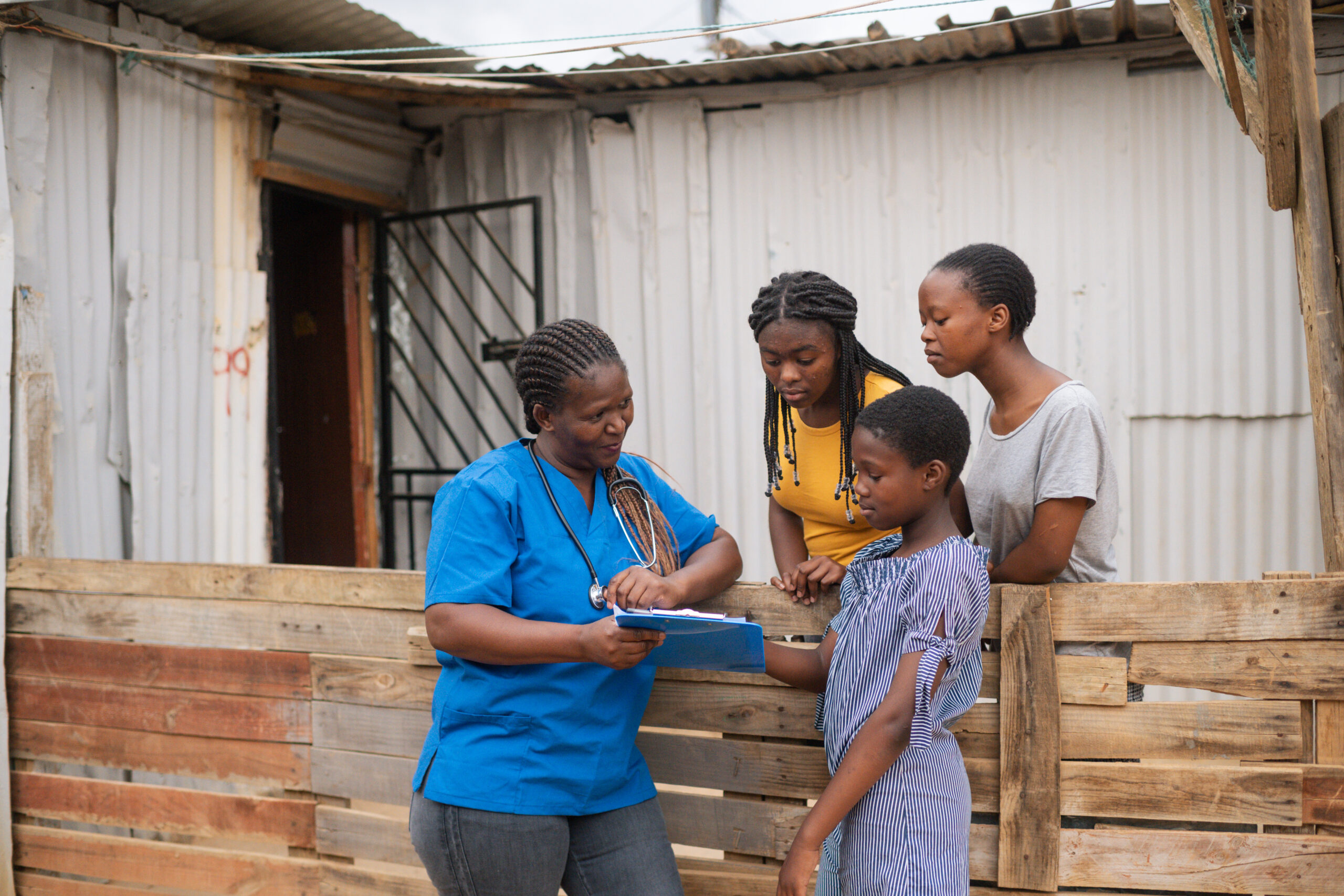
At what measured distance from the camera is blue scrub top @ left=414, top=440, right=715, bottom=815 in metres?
2.05

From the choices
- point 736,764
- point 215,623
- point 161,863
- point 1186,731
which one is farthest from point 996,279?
point 161,863

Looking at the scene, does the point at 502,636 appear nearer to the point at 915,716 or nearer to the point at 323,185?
the point at 915,716

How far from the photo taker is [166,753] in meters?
3.28

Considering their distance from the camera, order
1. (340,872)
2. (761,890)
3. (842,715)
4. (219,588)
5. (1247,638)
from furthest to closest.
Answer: (219,588) → (340,872) → (761,890) → (1247,638) → (842,715)

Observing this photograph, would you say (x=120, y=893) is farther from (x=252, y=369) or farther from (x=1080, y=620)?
(x=1080, y=620)

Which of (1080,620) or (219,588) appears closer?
(1080,620)

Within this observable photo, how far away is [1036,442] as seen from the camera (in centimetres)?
212

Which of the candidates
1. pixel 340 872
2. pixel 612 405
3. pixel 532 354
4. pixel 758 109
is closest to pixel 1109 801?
pixel 612 405

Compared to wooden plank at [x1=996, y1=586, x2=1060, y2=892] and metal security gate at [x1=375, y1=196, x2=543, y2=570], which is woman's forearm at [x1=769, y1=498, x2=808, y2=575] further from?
metal security gate at [x1=375, y1=196, x2=543, y2=570]

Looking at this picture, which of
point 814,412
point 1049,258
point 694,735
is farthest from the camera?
point 1049,258

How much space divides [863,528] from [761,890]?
1007mm

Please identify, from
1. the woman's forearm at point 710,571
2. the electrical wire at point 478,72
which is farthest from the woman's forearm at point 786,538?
the electrical wire at point 478,72

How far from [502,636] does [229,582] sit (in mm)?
1635

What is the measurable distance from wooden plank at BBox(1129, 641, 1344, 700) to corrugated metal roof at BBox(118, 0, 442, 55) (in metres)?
4.23
